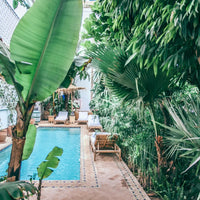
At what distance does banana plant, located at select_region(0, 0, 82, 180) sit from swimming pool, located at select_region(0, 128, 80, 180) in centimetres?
163

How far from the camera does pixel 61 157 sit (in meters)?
6.46

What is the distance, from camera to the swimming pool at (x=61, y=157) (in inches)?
195

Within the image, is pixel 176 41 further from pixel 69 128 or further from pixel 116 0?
pixel 69 128

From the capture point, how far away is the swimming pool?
495 centimetres

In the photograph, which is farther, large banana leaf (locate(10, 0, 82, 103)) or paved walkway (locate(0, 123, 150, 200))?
paved walkway (locate(0, 123, 150, 200))

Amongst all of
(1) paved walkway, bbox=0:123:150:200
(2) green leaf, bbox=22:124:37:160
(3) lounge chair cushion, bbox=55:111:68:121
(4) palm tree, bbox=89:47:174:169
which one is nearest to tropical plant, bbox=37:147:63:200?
(2) green leaf, bbox=22:124:37:160

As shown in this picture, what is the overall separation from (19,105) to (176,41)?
2068mm

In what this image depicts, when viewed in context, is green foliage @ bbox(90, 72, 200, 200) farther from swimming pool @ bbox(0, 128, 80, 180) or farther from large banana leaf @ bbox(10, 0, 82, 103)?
swimming pool @ bbox(0, 128, 80, 180)

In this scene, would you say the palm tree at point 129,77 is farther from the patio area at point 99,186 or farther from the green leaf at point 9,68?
the green leaf at point 9,68

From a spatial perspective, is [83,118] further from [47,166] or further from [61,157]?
[47,166]

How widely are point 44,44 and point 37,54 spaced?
0.11 metres

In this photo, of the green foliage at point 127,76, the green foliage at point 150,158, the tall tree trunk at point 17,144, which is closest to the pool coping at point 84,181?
the green foliage at point 150,158

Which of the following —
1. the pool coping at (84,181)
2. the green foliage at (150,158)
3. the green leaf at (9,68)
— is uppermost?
the green leaf at (9,68)

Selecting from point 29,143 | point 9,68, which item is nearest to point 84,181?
point 29,143
